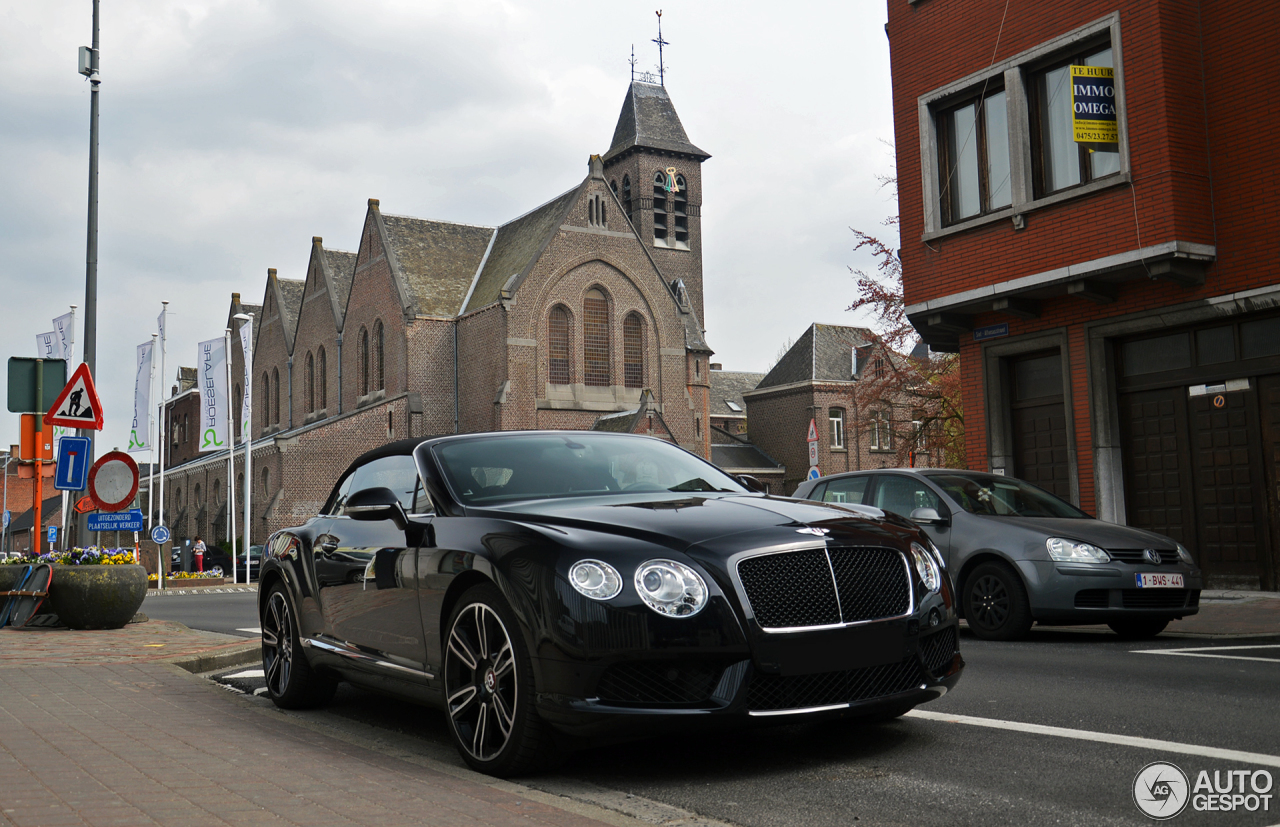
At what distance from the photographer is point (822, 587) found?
4.46m

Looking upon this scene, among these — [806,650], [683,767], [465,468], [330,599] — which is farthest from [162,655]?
[806,650]

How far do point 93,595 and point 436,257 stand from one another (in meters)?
40.5

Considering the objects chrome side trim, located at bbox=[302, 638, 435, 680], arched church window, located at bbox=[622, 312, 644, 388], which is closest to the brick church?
arched church window, located at bbox=[622, 312, 644, 388]

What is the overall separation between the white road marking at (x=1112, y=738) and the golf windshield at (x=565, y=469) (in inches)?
Answer: 59.6

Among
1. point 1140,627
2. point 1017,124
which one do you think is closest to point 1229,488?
point 1140,627

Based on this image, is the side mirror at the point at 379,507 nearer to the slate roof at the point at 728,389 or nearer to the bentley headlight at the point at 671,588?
the bentley headlight at the point at 671,588

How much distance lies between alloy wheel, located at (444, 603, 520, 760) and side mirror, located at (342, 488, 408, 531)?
2.67 feet

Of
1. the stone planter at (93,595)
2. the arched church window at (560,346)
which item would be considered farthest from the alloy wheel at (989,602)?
the arched church window at (560,346)

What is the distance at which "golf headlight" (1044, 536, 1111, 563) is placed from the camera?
888cm

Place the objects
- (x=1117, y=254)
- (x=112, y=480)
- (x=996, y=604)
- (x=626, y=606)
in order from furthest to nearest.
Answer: (x=1117, y=254), (x=112, y=480), (x=996, y=604), (x=626, y=606)

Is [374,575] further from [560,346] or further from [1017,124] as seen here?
[560,346]

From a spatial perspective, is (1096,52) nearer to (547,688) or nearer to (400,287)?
(547,688)

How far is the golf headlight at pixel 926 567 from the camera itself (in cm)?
485

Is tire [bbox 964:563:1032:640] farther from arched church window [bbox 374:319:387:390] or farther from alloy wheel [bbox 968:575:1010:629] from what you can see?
arched church window [bbox 374:319:387:390]
